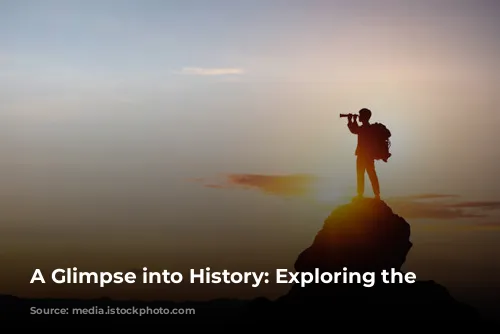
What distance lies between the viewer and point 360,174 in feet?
129

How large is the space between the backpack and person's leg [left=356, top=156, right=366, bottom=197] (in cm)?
74

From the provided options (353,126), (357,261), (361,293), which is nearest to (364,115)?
(353,126)

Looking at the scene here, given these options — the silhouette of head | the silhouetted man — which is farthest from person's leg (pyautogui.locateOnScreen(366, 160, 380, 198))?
the silhouette of head

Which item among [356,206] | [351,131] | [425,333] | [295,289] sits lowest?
[425,333]

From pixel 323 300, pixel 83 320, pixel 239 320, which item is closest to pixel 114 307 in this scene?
pixel 83 320

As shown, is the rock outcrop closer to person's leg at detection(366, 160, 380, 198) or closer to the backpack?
person's leg at detection(366, 160, 380, 198)

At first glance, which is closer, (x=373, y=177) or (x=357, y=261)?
(x=357, y=261)

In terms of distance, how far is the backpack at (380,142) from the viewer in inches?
1563

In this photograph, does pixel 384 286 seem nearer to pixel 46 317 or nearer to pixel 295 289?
pixel 295 289

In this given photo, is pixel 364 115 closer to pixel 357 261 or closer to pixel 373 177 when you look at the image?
pixel 373 177

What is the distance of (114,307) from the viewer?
90.2 metres

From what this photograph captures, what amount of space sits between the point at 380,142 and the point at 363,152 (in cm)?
99

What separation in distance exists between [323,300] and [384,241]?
4.22m

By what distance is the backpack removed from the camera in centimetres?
3969
